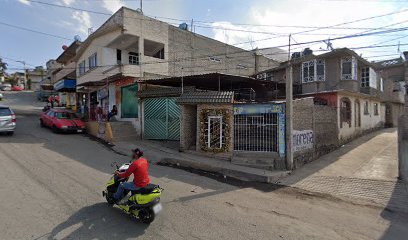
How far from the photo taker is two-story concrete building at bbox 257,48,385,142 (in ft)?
56.3

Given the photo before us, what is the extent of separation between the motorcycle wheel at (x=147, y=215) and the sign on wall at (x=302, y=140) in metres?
7.65

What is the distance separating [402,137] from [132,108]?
48.2 feet

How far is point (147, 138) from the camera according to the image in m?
16.4

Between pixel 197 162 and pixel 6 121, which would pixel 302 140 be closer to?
pixel 197 162

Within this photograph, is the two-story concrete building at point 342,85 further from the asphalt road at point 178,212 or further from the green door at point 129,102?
the asphalt road at point 178,212

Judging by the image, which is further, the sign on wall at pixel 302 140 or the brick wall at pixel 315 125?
the brick wall at pixel 315 125

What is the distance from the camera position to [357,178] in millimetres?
9398

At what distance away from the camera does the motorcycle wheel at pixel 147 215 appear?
487 cm

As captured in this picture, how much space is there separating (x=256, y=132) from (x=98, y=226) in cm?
756

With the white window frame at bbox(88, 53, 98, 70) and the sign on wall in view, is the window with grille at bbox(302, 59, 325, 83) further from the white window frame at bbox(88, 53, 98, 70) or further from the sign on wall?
the white window frame at bbox(88, 53, 98, 70)

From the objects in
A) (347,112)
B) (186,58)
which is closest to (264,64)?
(186,58)

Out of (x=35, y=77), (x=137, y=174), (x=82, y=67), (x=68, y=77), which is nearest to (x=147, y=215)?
(x=137, y=174)

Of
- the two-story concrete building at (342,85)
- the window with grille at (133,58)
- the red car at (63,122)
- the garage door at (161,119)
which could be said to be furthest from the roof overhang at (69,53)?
the two-story concrete building at (342,85)

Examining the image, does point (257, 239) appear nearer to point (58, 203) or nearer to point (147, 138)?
point (58, 203)
